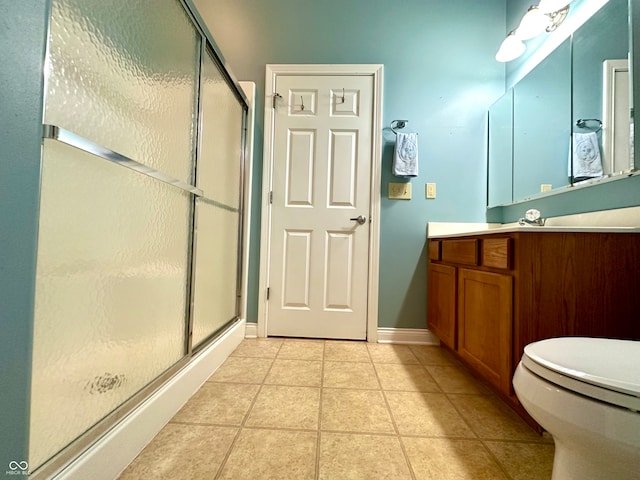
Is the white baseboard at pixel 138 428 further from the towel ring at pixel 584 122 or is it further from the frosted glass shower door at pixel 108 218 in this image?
the towel ring at pixel 584 122

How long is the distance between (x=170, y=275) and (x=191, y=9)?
3.73 feet

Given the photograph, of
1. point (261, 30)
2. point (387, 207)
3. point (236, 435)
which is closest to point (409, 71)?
point (387, 207)

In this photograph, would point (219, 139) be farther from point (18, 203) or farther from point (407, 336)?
point (407, 336)

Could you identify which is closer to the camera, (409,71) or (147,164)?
(147,164)

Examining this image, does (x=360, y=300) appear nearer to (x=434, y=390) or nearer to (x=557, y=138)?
(x=434, y=390)

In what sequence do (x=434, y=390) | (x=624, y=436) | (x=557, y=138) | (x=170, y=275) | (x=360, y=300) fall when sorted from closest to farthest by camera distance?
(x=624, y=436) < (x=170, y=275) < (x=434, y=390) < (x=557, y=138) < (x=360, y=300)

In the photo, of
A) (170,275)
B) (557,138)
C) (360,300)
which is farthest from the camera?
(360,300)

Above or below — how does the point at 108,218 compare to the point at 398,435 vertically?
above

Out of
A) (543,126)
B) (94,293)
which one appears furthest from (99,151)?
(543,126)

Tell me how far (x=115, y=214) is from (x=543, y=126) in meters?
2.12

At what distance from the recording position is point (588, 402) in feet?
Result: 1.64

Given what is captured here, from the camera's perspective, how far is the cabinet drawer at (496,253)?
3.39ft

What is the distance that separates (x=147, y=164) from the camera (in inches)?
37.4

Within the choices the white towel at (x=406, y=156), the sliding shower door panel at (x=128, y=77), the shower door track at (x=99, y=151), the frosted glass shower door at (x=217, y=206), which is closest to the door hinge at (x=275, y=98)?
the frosted glass shower door at (x=217, y=206)
